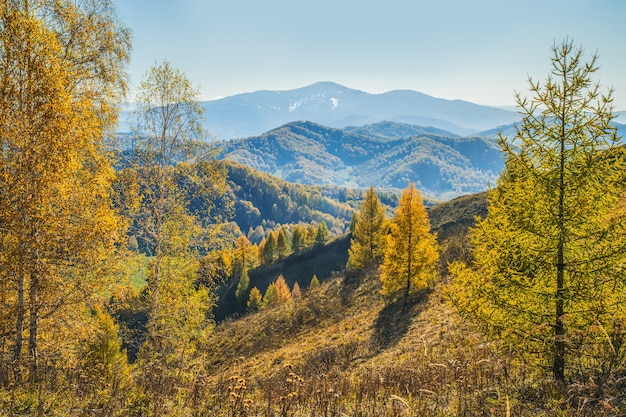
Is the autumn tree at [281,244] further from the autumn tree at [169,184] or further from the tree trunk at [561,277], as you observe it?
the tree trunk at [561,277]

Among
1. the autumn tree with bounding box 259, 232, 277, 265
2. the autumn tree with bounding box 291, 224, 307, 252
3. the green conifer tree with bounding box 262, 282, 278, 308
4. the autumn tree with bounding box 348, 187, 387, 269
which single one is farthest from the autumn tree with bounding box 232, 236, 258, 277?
the autumn tree with bounding box 348, 187, 387, 269

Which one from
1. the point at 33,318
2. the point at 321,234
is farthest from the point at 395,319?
the point at 321,234

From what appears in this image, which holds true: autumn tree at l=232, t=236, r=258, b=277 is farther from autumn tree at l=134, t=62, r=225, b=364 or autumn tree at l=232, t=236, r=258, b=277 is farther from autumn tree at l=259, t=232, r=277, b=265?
autumn tree at l=134, t=62, r=225, b=364

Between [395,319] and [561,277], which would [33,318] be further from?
[395,319]

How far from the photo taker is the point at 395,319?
23766mm

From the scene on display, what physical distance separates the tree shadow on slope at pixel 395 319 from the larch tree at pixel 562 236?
40.0ft

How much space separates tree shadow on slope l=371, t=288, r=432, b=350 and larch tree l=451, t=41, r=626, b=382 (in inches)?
481

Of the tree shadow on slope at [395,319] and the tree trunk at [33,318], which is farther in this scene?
the tree shadow on slope at [395,319]

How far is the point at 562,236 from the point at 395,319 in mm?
18106

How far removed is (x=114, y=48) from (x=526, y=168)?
12.7 m

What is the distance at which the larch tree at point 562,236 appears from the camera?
6.97m

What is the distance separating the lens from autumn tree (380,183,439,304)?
25.5 m

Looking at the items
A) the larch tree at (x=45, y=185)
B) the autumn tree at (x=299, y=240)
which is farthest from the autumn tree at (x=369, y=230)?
the autumn tree at (x=299, y=240)

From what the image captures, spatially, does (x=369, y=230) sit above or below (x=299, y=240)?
above
